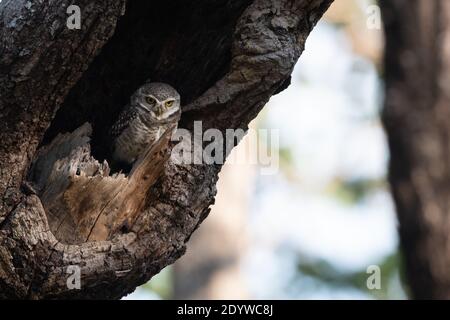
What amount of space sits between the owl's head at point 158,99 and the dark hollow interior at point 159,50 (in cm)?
16

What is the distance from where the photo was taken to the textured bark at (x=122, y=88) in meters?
4.14

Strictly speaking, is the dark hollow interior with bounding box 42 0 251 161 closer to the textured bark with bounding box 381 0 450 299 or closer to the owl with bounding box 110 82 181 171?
the owl with bounding box 110 82 181 171

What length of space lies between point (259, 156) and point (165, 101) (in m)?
5.32

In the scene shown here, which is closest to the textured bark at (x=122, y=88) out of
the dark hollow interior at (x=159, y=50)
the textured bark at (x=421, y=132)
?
the dark hollow interior at (x=159, y=50)

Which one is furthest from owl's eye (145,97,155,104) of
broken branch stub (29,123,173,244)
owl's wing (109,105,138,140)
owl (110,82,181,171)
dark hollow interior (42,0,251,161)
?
broken branch stub (29,123,173,244)

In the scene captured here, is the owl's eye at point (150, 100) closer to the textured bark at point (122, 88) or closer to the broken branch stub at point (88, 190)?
the textured bark at point (122, 88)

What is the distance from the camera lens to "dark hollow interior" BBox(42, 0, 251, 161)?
506 cm

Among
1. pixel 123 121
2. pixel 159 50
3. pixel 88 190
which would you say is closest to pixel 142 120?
pixel 123 121

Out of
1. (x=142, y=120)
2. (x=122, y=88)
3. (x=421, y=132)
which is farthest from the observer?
(x=142, y=120)

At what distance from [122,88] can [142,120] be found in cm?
76

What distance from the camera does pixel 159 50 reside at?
5.25 m

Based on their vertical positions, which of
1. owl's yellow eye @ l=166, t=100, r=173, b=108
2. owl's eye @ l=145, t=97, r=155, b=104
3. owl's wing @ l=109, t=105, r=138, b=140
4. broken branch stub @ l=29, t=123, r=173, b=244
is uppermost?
owl's eye @ l=145, t=97, r=155, b=104

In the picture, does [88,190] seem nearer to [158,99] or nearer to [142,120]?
[158,99]

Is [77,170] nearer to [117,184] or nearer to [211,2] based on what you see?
[117,184]
